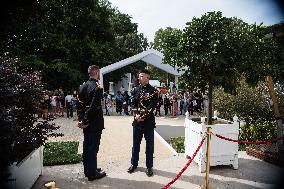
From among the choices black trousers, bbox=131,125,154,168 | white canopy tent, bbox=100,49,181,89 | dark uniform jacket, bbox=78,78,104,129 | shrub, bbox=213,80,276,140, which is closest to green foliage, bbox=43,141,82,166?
dark uniform jacket, bbox=78,78,104,129

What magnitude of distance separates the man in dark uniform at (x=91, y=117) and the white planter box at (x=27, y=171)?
94 cm

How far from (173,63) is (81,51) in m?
22.4

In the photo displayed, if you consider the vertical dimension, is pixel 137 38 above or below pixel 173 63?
above

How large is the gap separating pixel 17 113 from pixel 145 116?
8.55ft

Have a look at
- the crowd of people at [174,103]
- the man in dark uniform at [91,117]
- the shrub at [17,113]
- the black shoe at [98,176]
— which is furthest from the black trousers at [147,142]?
the crowd of people at [174,103]

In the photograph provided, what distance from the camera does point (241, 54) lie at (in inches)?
251

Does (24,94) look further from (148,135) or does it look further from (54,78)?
(54,78)

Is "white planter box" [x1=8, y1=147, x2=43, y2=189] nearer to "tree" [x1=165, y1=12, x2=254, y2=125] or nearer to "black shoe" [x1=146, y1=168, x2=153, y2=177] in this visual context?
"black shoe" [x1=146, y1=168, x2=153, y2=177]

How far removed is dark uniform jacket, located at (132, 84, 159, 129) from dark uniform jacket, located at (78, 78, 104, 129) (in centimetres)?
88

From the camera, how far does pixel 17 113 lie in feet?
15.7

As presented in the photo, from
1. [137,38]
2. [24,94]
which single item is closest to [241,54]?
[24,94]

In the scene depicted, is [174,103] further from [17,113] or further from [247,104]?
[17,113]

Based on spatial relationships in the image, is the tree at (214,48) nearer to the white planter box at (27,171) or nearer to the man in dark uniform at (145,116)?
the man in dark uniform at (145,116)

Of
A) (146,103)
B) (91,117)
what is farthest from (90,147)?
(146,103)
